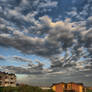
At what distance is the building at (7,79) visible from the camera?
111 metres

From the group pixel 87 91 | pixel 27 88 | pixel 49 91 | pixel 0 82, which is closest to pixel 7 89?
pixel 27 88

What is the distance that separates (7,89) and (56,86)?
3074 cm

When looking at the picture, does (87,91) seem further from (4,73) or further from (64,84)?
(4,73)

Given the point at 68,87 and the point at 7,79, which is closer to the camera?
the point at 68,87

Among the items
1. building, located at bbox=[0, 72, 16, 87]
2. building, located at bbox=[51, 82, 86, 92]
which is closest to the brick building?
building, located at bbox=[51, 82, 86, 92]

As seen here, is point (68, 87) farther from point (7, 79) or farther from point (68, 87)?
point (7, 79)

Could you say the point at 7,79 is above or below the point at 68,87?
above

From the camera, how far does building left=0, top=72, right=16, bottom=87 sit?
111m

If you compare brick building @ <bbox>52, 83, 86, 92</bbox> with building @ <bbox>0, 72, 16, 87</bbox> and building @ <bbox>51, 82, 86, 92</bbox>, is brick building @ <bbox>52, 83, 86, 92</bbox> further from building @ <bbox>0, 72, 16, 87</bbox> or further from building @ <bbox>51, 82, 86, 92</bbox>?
building @ <bbox>0, 72, 16, 87</bbox>

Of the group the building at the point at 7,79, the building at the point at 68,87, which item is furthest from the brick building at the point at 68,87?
the building at the point at 7,79

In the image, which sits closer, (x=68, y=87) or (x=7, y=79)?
(x=68, y=87)

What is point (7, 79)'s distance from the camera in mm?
113062

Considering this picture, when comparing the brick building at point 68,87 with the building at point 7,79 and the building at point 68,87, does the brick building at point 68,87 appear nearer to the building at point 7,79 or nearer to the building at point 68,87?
the building at point 68,87

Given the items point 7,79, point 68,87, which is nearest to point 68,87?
point 68,87
